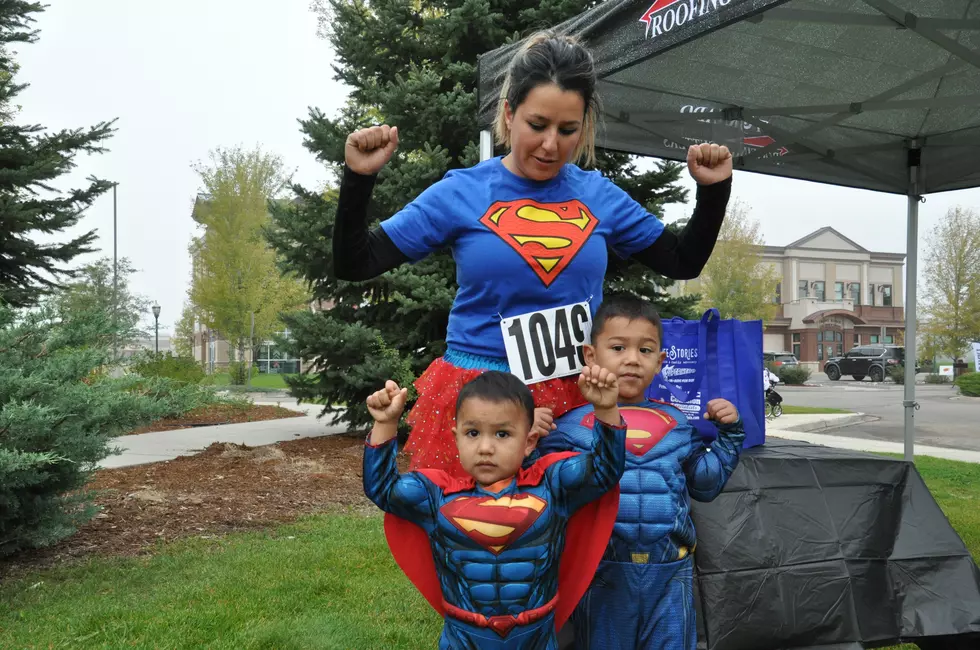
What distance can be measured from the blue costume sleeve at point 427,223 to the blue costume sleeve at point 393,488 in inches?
19.0

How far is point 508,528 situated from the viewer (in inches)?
63.1

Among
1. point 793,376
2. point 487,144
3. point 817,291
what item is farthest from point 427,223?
point 817,291

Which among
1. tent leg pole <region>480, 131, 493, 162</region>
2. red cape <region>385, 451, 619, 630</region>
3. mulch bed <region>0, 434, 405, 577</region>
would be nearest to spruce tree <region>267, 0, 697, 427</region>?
mulch bed <region>0, 434, 405, 577</region>

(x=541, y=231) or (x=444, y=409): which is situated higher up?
(x=541, y=231)

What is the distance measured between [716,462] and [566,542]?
466 millimetres

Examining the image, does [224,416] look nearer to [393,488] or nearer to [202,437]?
[202,437]

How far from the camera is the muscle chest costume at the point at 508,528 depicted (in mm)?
1605

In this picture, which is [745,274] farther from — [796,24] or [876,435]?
[796,24]

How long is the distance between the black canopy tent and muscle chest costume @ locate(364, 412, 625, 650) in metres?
1.63

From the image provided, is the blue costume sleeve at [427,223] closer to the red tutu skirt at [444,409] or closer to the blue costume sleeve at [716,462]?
the red tutu skirt at [444,409]

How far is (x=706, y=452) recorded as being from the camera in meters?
1.96

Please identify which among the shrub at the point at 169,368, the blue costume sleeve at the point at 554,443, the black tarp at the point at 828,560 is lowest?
the black tarp at the point at 828,560

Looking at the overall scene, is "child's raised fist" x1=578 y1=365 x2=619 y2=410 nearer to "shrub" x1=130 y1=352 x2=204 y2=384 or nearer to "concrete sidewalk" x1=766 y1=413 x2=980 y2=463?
"concrete sidewalk" x1=766 y1=413 x2=980 y2=463

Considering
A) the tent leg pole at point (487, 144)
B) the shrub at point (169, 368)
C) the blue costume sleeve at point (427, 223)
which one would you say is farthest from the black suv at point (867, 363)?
the blue costume sleeve at point (427, 223)
